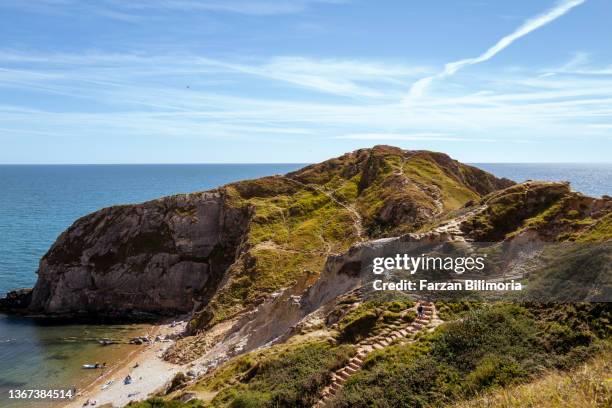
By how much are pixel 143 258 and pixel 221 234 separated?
48.8ft

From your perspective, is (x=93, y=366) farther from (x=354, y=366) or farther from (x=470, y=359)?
(x=470, y=359)

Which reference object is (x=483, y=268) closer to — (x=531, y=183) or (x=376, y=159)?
(x=531, y=183)

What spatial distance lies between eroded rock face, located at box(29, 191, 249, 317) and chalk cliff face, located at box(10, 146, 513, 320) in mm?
183

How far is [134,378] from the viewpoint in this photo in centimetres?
5741

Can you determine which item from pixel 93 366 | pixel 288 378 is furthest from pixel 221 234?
pixel 288 378

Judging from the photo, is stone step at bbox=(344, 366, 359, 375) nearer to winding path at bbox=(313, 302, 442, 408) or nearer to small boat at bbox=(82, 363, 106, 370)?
winding path at bbox=(313, 302, 442, 408)

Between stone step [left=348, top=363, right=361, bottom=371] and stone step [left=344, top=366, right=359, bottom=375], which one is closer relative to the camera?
stone step [left=344, top=366, right=359, bottom=375]

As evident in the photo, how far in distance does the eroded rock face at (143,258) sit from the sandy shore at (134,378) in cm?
1749

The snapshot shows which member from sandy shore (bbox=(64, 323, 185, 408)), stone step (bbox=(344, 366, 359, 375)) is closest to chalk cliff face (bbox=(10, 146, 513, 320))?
sandy shore (bbox=(64, 323, 185, 408))

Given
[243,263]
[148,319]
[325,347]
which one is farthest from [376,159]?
[325,347]

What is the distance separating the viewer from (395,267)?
132ft

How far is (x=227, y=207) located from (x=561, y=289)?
235ft

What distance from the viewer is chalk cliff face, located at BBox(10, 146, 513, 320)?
77.5 m

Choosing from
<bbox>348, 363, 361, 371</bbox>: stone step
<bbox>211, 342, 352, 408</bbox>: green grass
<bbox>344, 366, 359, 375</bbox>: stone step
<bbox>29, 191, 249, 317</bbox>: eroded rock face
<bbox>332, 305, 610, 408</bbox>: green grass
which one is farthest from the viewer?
<bbox>29, 191, 249, 317</bbox>: eroded rock face
